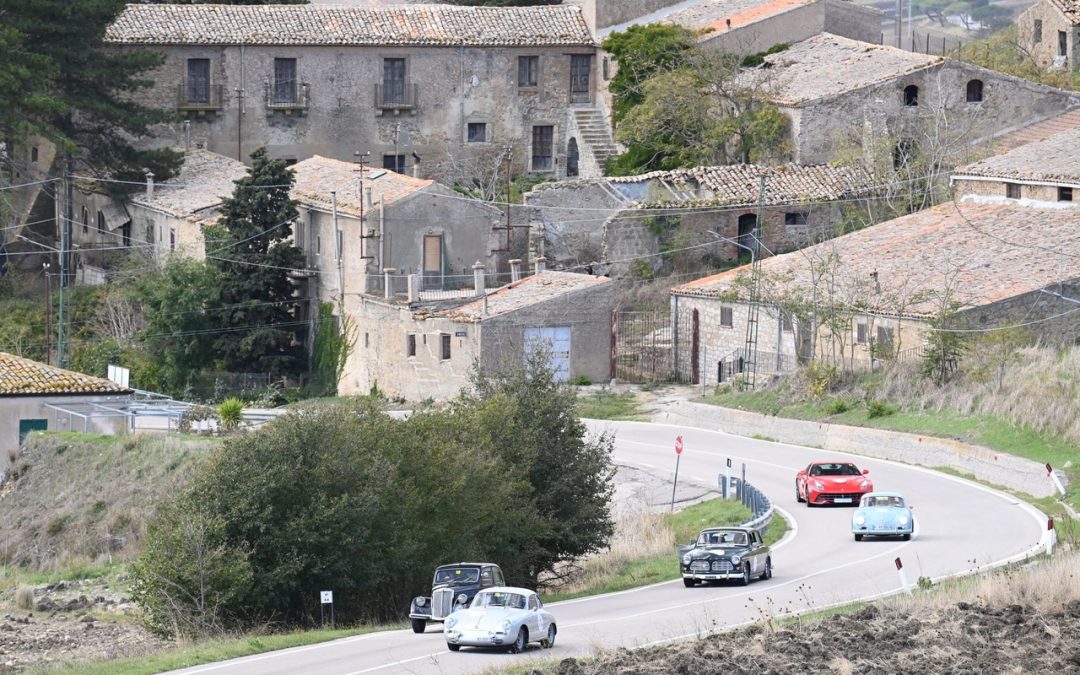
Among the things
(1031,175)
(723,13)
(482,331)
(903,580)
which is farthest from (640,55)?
(903,580)

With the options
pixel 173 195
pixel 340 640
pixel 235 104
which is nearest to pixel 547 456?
pixel 340 640

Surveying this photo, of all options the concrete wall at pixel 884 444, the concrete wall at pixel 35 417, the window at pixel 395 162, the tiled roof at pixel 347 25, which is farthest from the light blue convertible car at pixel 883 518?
the tiled roof at pixel 347 25

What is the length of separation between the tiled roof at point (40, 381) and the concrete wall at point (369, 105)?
69.9ft

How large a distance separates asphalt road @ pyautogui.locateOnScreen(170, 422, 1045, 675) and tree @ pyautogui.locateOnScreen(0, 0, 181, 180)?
1054 inches

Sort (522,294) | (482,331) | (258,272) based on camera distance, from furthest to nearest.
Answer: (258,272), (522,294), (482,331)

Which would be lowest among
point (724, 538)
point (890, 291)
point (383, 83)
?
point (724, 538)

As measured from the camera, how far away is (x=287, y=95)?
272 feet

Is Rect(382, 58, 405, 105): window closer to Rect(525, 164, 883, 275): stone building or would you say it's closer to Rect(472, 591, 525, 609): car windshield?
Rect(525, 164, 883, 275): stone building

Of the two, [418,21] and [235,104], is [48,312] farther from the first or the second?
[418,21]

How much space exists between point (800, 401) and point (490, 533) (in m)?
19.1

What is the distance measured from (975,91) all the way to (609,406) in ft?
66.1

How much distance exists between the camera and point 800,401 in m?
60.3

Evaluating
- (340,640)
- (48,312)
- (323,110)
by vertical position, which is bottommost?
(340,640)

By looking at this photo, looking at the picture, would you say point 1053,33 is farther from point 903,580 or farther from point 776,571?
point 903,580
